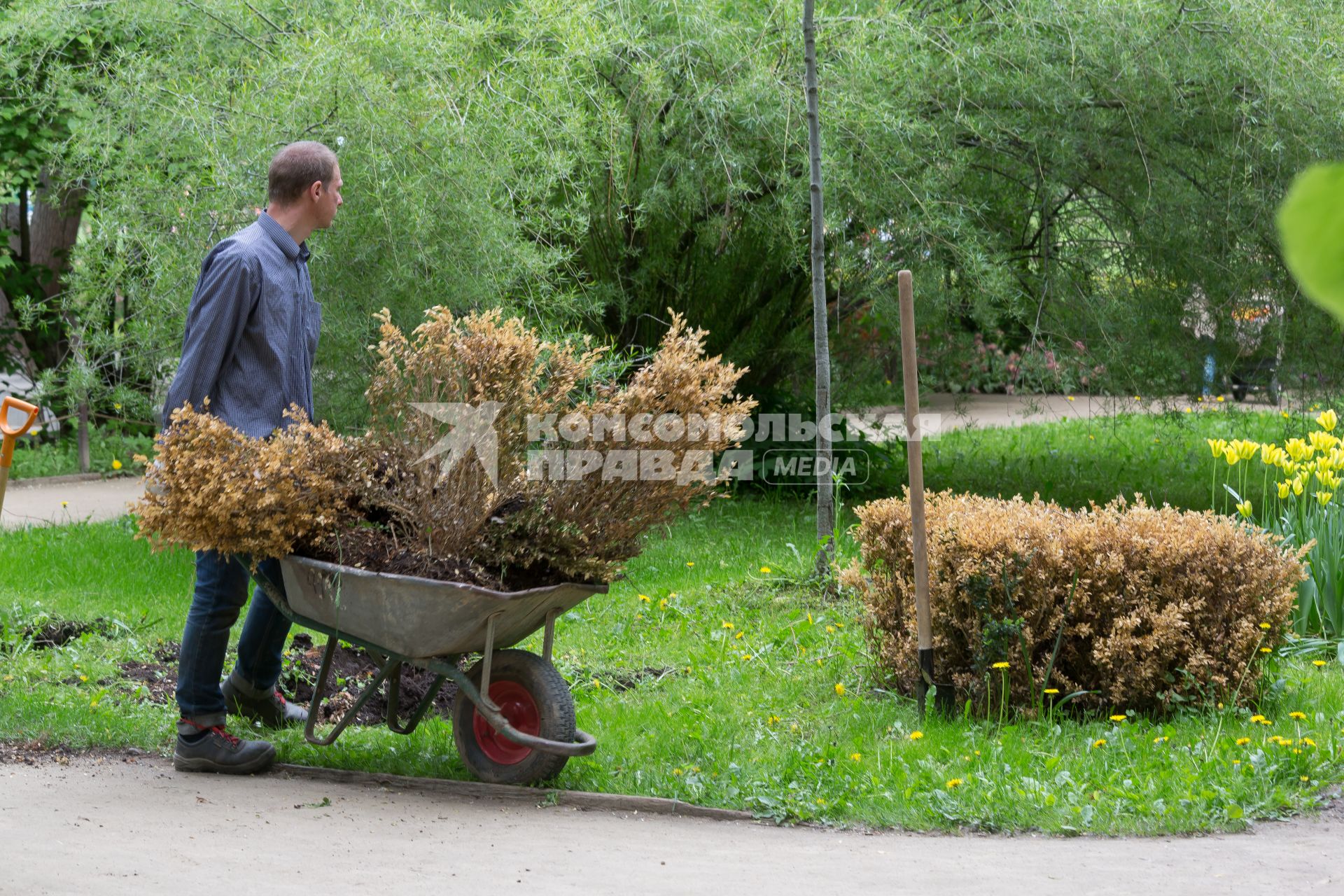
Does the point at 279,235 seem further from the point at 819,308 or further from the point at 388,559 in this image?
the point at 819,308

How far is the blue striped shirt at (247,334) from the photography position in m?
3.70

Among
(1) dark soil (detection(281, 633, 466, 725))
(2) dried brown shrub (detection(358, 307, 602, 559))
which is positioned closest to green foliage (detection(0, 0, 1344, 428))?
(1) dark soil (detection(281, 633, 466, 725))

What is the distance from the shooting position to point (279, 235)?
12.8ft

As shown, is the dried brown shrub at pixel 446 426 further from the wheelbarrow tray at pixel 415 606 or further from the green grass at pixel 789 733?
the green grass at pixel 789 733

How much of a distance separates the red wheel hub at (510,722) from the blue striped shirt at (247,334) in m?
1.04

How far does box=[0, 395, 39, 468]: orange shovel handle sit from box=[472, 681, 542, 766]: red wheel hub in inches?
62.3

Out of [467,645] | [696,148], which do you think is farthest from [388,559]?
[696,148]

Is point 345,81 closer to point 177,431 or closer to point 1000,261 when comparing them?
point 177,431

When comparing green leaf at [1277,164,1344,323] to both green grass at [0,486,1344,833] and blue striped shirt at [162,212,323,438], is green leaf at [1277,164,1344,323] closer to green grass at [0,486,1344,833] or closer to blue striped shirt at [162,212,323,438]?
green grass at [0,486,1344,833]

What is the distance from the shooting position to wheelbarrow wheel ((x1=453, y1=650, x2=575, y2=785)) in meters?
3.52

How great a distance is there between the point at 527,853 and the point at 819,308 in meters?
3.46

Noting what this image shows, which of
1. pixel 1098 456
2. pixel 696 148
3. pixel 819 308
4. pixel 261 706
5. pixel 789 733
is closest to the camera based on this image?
pixel 789 733

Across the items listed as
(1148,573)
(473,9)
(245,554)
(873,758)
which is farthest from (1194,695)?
(473,9)

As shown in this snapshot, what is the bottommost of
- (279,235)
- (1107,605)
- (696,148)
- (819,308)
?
(1107,605)
